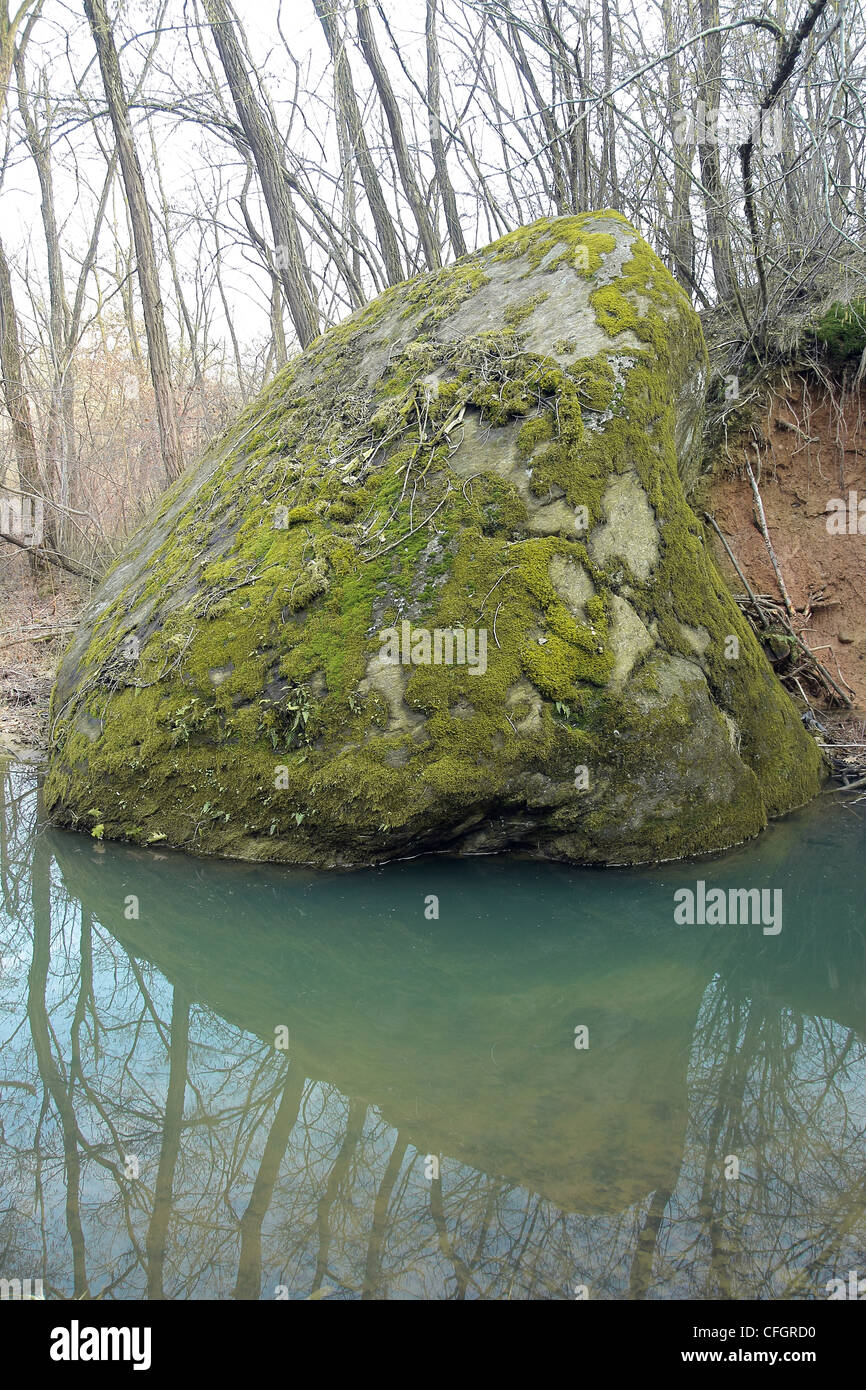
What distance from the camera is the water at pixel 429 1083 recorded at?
91.3 inches

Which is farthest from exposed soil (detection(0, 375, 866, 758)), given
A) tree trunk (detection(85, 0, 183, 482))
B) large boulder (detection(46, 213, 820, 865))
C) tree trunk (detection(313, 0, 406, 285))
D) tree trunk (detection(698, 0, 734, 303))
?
tree trunk (detection(313, 0, 406, 285))

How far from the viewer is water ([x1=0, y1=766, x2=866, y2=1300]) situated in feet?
7.61

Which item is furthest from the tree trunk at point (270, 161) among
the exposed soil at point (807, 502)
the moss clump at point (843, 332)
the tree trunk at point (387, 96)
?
the moss clump at point (843, 332)

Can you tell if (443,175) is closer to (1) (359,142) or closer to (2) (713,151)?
(1) (359,142)

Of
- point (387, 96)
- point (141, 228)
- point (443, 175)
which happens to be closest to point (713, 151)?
point (443, 175)

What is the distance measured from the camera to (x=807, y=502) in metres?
7.91

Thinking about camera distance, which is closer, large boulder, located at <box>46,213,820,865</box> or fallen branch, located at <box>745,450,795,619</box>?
large boulder, located at <box>46,213,820,865</box>

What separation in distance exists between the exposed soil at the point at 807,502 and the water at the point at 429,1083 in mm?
3303

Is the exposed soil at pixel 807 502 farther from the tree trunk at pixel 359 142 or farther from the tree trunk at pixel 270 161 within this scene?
the tree trunk at pixel 270 161

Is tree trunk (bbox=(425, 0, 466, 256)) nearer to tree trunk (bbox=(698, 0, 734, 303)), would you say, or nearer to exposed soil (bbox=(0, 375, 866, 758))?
tree trunk (bbox=(698, 0, 734, 303))

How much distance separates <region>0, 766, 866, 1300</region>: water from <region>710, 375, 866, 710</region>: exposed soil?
10.8 ft

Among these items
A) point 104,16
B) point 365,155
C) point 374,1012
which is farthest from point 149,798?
point 104,16

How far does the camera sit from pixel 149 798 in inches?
214
